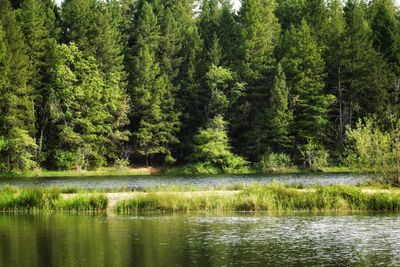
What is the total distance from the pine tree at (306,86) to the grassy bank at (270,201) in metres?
48.3

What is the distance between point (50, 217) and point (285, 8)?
74536 mm

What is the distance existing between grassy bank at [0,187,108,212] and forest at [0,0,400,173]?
3846 centimetres

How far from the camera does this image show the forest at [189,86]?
81.9 metres

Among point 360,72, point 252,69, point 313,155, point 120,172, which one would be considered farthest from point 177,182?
point 360,72

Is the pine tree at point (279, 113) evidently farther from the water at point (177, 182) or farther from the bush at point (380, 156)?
the bush at point (380, 156)

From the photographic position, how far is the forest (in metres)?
81.9

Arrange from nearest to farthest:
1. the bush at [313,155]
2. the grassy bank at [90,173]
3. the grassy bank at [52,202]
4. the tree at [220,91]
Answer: the grassy bank at [52,202] → the grassy bank at [90,173] → the bush at [313,155] → the tree at [220,91]

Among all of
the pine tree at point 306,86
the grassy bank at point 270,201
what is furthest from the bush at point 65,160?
the grassy bank at point 270,201

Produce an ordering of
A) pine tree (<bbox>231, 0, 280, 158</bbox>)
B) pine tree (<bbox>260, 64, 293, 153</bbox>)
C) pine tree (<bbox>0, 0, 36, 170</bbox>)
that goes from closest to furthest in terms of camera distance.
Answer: pine tree (<bbox>0, 0, 36, 170</bbox>) → pine tree (<bbox>260, 64, 293, 153</bbox>) → pine tree (<bbox>231, 0, 280, 158</bbox>)

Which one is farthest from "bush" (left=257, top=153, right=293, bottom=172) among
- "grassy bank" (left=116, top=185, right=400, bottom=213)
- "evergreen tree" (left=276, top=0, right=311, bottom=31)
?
"grassy bank" (left=116, top=185, right=400, bottom=213)

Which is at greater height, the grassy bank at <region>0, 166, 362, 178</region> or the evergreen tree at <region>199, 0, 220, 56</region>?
the evergreen tree at <region>199, 0, 220, 56</region>

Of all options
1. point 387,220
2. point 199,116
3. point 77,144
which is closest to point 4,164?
point 77,144

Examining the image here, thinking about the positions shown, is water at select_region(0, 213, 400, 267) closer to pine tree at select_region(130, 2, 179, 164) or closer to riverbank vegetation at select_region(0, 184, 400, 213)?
riverbank vegetation at select_region(0, 184, 400, 213)

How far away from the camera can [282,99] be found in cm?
8412
